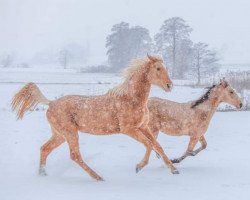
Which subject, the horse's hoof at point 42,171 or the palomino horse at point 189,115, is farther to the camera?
the palomino horse at point 189,115

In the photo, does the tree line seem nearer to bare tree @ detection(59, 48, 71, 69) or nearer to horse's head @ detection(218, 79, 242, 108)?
bare tree @ detection(59, 48, 71, 69)

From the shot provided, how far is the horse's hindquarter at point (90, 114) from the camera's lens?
636 centimetres

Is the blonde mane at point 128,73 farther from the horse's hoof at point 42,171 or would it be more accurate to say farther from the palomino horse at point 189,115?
the horse's hoof at point 42,171

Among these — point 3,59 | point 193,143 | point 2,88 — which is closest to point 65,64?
point 3,59

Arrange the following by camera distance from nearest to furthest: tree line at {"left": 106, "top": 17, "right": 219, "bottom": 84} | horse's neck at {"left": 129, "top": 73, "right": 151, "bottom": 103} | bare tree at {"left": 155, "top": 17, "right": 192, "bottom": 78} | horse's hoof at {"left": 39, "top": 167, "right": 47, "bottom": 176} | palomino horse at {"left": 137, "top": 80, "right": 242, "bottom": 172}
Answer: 1. horse's neck at {"left": 129, "top": 73, "right": 151, "bottom": 103}
2. horse's hoof at {"left": 39, "top": 167, "right": 47, "bottom": 176}
3. palomino horse at {"left": 137, "top": 80, "right": 242, "bottom": 172}
4. tree line at {"left": 106, "top": 17, "right": 219, "bottom": 84}
5. bare tree at {"left": 155, "top": 17, "right": 192, "bottom": 78}

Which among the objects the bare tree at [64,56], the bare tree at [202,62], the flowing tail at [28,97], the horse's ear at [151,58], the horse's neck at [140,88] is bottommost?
the bare tree at [64,56]

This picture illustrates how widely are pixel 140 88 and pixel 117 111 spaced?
455mm

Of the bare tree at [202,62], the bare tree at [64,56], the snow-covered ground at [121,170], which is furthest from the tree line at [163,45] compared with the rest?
the snow-covered ground at [121,170]

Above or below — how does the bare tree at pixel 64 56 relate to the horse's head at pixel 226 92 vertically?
below

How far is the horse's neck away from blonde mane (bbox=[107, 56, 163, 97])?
0.06 m

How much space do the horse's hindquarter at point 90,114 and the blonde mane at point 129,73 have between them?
0.47 feet

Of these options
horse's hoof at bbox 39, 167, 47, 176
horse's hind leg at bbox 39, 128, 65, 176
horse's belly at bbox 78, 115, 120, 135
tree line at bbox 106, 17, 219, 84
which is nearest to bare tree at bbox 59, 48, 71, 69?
tree line at bbox 106, 17, 219, 84

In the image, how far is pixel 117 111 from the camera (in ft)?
20.8

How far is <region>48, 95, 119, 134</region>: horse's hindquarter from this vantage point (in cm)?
636
